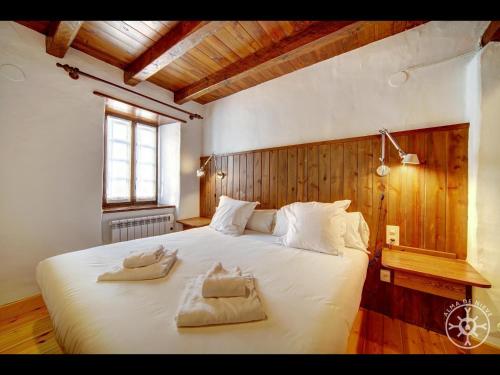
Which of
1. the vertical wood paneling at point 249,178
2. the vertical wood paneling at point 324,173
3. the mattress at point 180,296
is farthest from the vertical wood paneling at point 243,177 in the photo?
the mattress at point 180,296

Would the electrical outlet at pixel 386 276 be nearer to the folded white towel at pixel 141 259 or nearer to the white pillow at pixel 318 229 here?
the white pillow at pixel 318 229

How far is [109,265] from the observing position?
1.25 metres

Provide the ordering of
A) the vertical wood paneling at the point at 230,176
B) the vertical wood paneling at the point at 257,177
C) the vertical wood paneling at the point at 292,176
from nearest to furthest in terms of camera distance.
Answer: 1. the vertical wood paneling at the point at 292,176
2. the vertical wood paneling at the point at 257,177
3. the vertical wood paneling at the point at 230,176

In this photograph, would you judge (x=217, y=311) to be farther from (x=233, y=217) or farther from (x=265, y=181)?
(x=265, y=181)

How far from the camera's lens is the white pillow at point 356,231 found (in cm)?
169

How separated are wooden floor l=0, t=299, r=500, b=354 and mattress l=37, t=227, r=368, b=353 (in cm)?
51

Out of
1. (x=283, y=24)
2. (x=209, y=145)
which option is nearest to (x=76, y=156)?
(x=209, y=145)

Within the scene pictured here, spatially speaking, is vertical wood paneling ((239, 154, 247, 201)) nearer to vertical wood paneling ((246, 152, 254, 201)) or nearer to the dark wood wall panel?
vertical wood paneling ((246, 152, 254, 201))

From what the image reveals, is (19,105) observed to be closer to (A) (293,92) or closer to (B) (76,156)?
(B) (76,156)

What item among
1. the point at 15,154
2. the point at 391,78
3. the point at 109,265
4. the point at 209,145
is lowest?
the point at 109,265

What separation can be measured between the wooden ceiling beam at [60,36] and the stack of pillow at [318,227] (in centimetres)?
215

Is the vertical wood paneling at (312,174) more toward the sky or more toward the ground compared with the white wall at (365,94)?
more toward the ground

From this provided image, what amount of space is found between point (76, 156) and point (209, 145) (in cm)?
170
